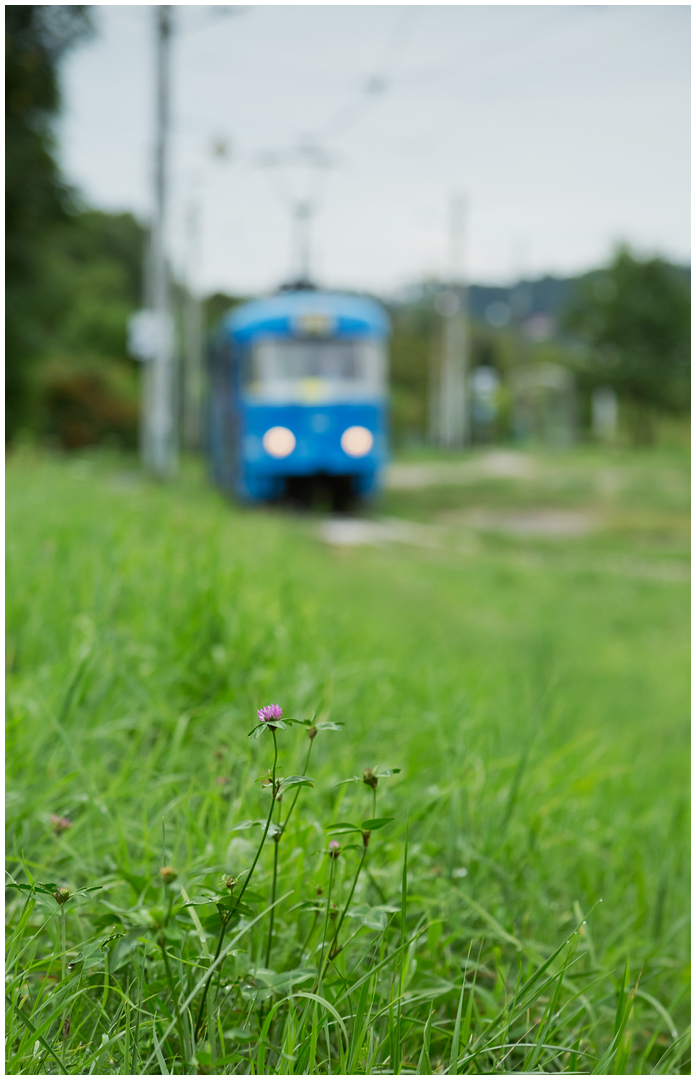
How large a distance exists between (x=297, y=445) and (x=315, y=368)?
1238 millimetres

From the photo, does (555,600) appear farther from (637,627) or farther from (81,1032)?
(81,1032)

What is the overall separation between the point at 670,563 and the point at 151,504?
21.8 feet

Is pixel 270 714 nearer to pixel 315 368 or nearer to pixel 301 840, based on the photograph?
pixel 301 840

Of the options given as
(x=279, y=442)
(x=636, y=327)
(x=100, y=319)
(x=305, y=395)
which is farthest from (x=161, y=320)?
(x=636, y=327)

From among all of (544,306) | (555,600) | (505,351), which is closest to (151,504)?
(555,600)

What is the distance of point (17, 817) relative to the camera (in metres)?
1.70

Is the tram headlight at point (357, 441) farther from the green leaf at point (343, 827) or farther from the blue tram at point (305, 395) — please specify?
the green leaf at point (343, 827)

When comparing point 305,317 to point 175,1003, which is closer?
point 175,1003

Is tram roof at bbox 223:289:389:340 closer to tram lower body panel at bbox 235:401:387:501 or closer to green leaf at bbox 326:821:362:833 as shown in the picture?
tram lower body panel at bbox 235:401:387:501

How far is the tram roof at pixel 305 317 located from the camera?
42.4 ft

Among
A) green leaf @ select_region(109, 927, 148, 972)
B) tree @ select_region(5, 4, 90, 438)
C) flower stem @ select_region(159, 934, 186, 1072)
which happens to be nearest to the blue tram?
tree @ select_region(5, 4, 90, 438)

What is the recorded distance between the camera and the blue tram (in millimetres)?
12648

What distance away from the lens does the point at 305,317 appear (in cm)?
1302

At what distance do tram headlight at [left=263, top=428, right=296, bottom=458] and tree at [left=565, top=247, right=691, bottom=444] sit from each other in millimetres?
28525
